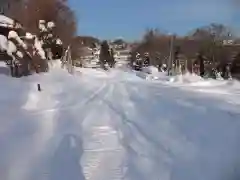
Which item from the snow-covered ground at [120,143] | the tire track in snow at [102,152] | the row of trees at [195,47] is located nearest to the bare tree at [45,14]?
the row of trees at [195,47]

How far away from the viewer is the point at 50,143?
699 cm

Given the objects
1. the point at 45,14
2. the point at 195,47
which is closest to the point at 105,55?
the point at 195,47

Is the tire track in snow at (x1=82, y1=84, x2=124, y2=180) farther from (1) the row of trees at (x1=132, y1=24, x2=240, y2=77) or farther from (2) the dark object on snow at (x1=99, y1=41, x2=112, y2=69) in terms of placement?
(2) the dark object on snow at (x1=99, y1=41, x2=112, y2=69)

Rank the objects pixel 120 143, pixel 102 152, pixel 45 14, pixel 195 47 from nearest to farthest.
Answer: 1. pixel 102 152
2. pixel 120 143
3. pixel 45 14
4. pixel 195 47

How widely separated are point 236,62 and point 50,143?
120ft

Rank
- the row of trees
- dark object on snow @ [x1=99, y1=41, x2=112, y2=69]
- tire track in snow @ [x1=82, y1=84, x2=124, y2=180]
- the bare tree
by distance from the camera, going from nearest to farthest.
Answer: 1. tire track in snow @ [x1=82, y1=84, x2=124, y2=180]
2. the bare tree
3. the row of trees
4. dark object on snow @ [x1=99, y1=41, x2=112, y2=69]

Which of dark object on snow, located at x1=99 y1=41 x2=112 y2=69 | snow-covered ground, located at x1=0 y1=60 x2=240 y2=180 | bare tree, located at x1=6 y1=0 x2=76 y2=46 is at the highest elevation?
bare tree, located at x1=6 y1=0 x2=76 y2=46

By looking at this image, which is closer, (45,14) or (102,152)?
(102,152)

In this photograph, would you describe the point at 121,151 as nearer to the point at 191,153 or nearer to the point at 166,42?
A: the point at 191,153

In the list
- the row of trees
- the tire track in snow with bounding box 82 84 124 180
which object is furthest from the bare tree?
the tire track in snow with bounding box 82 84 124 180

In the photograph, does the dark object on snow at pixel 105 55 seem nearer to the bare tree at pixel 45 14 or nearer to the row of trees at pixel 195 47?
the row of trees at pixel 195 47

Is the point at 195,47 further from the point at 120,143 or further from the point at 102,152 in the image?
the point at 102,152

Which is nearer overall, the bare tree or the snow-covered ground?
the snow-covered ground

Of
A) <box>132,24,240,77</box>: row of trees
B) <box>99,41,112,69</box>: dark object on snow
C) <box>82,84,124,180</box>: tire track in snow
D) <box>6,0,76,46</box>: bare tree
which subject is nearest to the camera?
<box>82,84,124,180</box>: tire track in snow
